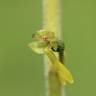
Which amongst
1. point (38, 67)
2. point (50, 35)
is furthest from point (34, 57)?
point (50, 35)

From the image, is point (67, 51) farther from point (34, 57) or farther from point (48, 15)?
point (48, 15)

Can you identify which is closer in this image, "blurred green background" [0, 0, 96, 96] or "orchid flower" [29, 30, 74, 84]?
"orchid flower" [29, 30, 74, 84]

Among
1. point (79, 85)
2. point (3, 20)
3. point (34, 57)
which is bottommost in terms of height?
point (79, 85)

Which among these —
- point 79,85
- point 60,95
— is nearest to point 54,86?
point 60,95

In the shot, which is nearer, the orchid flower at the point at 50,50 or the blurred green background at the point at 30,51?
the orchid flower at the point at 50,50

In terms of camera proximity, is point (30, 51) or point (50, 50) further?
point (30, 51)

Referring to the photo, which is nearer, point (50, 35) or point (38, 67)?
point (50, 35)

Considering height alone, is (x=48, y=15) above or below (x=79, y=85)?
above
